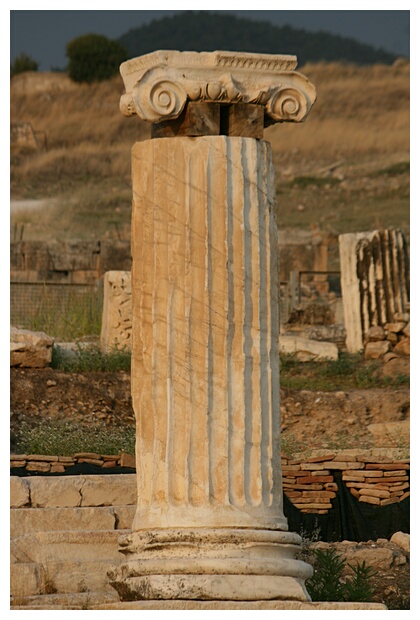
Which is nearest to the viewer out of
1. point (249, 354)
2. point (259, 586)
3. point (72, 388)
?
point (259, 586)

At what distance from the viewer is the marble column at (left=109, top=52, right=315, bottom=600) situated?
6.76m

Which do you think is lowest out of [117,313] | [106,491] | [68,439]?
[106,491]

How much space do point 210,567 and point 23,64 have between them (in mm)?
50365

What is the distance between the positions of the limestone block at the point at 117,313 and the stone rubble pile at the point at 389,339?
Answer: 3073 mm

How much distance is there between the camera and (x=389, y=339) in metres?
17.0

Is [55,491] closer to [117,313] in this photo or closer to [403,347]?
[117,313]

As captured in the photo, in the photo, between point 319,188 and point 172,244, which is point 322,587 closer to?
point 172,244

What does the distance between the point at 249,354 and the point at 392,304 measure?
10.8 meters

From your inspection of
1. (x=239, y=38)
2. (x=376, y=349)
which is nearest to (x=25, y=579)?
(x=376, y=349)

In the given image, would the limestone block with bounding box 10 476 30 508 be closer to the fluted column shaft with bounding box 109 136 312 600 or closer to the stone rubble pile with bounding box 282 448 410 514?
the fluted column shaft with bounding box 109 136 312 600

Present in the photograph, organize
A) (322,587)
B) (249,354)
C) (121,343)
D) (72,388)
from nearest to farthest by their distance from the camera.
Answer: (249,354)
(322,587)
(72,388)
(121,343)

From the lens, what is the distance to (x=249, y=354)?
23.0 feet

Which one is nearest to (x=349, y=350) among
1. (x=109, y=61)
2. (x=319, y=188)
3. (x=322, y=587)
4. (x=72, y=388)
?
(x=72, y=388)

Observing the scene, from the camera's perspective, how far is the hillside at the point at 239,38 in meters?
89.1
